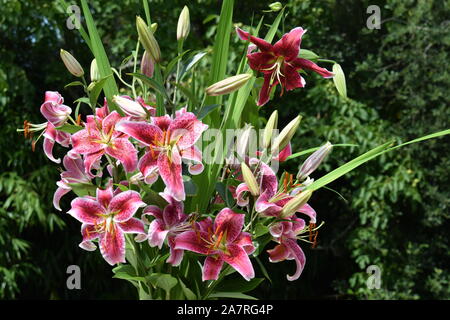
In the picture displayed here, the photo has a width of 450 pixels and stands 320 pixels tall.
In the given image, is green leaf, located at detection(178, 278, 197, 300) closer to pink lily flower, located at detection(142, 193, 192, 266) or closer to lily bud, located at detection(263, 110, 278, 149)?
pink lily flower, located at detection(142, 193, 192, 266)

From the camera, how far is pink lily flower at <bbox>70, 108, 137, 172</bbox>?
2.02ft

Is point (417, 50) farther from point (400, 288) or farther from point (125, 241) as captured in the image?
point (125, 241)

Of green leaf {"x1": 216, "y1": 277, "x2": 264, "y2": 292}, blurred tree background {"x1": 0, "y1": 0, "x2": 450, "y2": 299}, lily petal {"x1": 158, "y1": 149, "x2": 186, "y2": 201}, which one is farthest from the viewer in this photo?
blurred tree background {"x1": 0, "y1": 0, "x2": 450, "y2": 299}

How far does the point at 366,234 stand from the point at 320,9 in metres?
1.23

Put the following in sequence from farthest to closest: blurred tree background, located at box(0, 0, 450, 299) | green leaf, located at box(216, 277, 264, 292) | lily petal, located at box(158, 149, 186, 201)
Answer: blurred tree background, located at box(0, 0, 450, 299) < green leaf, located at box(216, 277, 264, 292) < lily petal, located at box(158, 149, 186, 201)

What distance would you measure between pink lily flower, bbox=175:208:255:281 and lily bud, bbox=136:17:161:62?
20 cm

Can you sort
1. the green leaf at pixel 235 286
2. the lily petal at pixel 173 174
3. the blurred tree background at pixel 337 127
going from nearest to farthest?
the lily petal at pixel 173 174 → the green leaf at pixel 235 286 → the blurred tree background at pixel 337 127

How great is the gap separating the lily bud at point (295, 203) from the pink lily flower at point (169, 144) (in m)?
0.10

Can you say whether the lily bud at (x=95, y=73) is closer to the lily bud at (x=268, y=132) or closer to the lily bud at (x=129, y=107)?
the lily bud at (x=129, y=107)

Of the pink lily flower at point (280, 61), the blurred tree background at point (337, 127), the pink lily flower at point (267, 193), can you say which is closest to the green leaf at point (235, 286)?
the pink lily flower at point (267, 193)

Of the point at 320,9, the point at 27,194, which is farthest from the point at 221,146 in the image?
the point at 320,9

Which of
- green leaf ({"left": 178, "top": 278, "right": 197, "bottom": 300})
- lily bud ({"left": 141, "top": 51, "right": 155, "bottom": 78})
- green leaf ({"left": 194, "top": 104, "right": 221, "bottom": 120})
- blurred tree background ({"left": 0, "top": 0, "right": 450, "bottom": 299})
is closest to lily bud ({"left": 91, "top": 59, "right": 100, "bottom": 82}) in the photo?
lily bud ({"left": 141, "top": 51, "right": 155, "bottom": 78})

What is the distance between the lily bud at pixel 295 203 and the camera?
0.59 m

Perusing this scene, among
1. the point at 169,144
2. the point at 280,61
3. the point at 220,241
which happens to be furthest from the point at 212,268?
the point at 280,61
